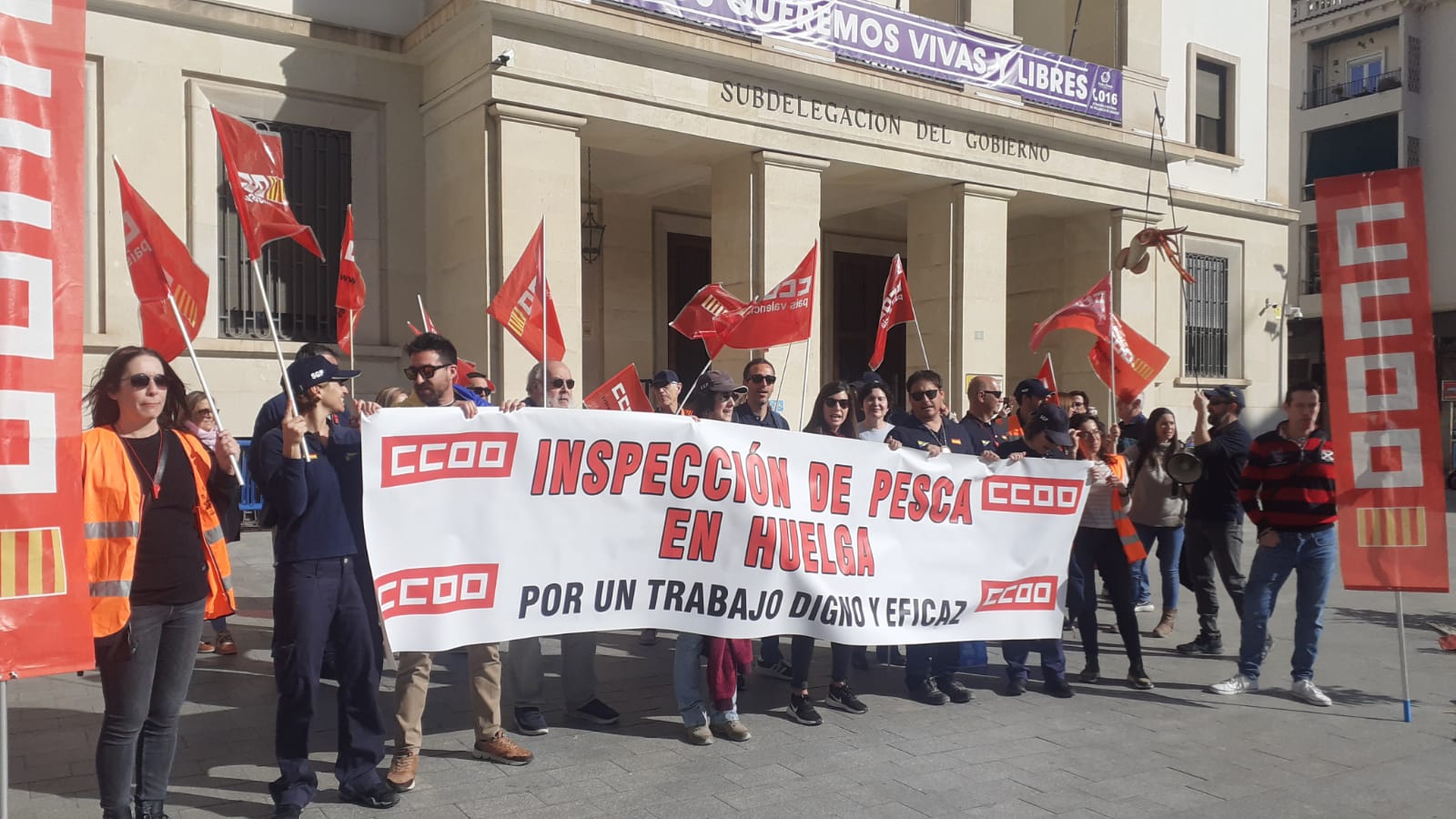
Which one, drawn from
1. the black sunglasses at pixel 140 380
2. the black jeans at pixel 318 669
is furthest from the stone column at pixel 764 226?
the black sunglasses at pixel 140 380

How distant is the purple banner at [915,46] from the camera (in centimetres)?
1370

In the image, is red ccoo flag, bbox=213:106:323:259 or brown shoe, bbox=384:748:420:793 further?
red ccoo flag, bbox=213:106:323:259

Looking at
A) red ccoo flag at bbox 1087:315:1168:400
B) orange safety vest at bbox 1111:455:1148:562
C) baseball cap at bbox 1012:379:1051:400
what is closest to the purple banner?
red ccoo flag at bbox 1087:315:1168:400

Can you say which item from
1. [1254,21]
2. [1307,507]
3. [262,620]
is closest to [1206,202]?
[1254,21]

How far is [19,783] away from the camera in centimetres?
459

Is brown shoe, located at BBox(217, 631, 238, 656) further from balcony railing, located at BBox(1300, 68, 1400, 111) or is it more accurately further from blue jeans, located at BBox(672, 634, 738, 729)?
balcony railing, located at BBox(1300, 68, 1400, 111)

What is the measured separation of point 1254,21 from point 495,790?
2250 centimetres

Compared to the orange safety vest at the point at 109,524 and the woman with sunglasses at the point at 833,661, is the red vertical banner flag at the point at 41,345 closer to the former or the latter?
the orange safety vest at the point at 109,524

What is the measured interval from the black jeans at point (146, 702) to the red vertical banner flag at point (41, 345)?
355mm

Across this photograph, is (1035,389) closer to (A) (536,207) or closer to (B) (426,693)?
(B) (426,693)

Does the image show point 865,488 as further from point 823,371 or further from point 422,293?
point 823,371

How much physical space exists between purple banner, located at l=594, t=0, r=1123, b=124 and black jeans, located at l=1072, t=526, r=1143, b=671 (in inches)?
353

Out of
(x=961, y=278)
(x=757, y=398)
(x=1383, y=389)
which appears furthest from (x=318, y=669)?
(x=961, y=278)

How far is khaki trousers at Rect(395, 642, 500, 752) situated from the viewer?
15.0 feet
